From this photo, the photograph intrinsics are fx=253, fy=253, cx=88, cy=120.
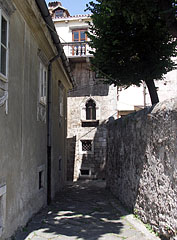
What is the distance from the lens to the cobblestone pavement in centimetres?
472

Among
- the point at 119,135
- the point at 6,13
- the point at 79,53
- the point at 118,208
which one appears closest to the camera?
the point at 6,13

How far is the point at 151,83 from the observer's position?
8719 mm

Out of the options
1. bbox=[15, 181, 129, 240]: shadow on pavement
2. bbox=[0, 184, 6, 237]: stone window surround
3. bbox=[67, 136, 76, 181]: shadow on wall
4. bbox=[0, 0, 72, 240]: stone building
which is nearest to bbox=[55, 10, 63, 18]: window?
bbox=[67, 136, 76, 181]: shadow on wall

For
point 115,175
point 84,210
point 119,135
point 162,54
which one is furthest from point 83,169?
point 162,54

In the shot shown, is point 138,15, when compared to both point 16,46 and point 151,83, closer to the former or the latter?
point 16,46

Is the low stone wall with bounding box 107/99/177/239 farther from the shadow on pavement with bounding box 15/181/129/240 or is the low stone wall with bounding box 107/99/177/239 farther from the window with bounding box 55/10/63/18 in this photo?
the window with bounding box 55/10/63/18

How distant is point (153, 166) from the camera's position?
16.3ft

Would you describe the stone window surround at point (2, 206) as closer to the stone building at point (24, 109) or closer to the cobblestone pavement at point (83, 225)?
the stone building at point (24, 109)

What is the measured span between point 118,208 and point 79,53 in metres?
11.0

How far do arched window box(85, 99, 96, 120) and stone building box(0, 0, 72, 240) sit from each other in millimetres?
8178

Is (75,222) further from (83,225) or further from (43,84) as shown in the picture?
(43,84)

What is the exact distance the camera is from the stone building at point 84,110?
51.8 feet

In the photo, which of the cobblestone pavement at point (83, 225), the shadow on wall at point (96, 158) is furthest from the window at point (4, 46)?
the shadow on wall at point (96, 158)

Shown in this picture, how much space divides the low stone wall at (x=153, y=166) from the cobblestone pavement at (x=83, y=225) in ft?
1.18
